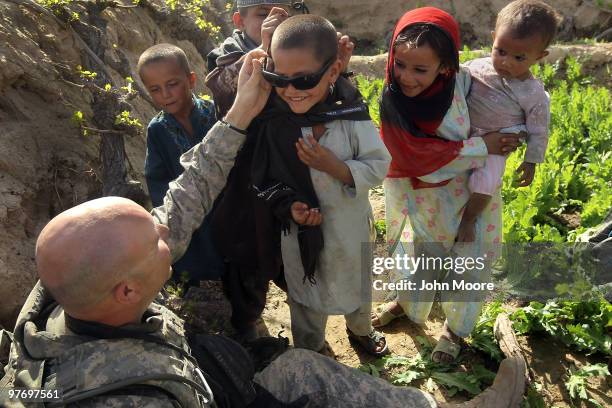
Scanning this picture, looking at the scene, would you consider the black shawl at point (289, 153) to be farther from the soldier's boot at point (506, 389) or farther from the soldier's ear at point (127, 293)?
the soldier's boot at point (506, 389)

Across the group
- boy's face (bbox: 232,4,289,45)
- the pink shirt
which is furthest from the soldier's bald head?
the pink shirt

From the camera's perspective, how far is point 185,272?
298cm

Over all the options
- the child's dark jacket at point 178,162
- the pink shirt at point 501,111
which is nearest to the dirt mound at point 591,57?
the pink shirt at point 501,111

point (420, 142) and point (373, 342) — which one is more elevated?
point (420, 142)

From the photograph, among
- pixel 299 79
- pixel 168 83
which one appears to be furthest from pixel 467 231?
pixel 168 83

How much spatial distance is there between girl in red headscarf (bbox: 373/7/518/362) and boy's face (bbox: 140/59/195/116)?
1.09m

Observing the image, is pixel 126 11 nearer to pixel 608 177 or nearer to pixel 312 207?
pixel 312 207

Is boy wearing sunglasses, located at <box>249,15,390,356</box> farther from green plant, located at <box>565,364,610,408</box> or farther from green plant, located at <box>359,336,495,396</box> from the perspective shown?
green plant, located at <box>565,364,610,408</box>

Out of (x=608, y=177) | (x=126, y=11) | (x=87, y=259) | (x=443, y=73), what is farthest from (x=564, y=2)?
(x=87, y=259)

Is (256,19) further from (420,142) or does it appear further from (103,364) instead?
(103,364)

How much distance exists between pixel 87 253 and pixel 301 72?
43.6 inches

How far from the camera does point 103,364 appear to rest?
58.1 inches

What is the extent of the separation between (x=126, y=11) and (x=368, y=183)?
372 cm

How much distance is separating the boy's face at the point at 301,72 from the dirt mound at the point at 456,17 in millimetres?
11291
